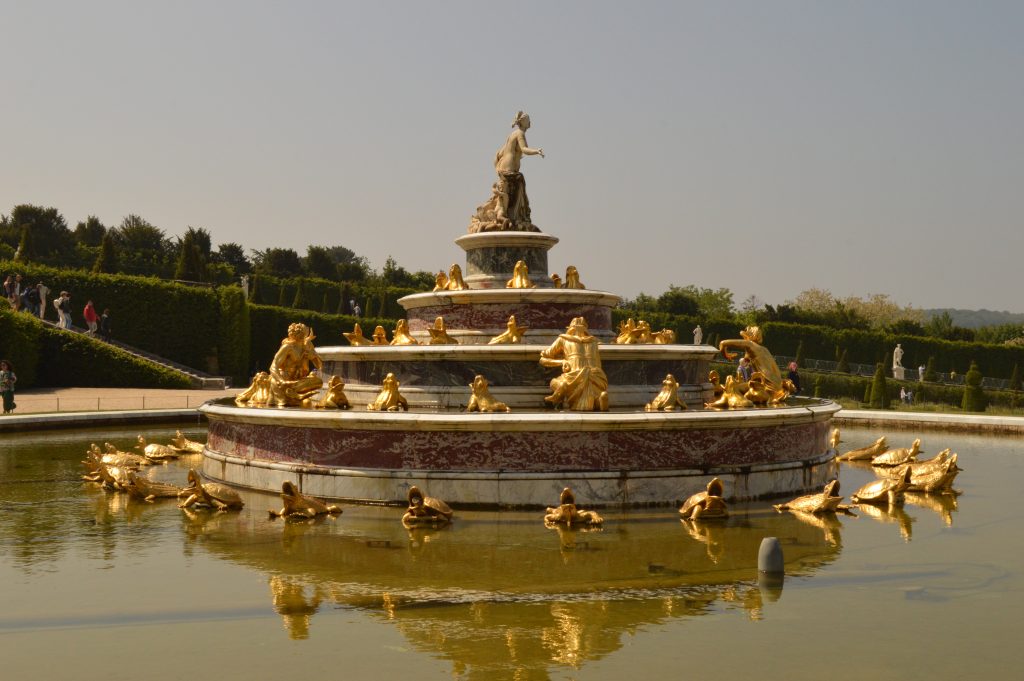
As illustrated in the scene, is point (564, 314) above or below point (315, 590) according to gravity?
above

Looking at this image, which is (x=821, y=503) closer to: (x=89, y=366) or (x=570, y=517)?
(x=570, y=517)

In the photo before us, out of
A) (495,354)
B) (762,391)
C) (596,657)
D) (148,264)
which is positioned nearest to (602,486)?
(495,354)

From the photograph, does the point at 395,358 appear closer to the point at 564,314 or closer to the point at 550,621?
the point at 564,314

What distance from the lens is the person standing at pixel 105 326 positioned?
4475 cm

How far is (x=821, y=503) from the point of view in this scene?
14.6 meters

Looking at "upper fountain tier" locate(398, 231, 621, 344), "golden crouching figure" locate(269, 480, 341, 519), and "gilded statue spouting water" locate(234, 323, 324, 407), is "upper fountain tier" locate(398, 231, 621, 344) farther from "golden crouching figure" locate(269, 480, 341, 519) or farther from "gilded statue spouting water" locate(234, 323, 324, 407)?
"golden crouching figure" locate(269, 480, 341, 519)

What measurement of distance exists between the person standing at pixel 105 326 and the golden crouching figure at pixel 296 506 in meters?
33.4

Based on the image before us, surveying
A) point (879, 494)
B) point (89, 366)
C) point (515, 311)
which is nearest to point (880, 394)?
point (515, 311)

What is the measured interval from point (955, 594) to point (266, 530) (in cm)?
819

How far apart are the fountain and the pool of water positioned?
631 mm

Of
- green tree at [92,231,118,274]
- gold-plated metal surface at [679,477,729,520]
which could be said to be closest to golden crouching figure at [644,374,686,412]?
gold-plated metal surface at [679,477,729,520]

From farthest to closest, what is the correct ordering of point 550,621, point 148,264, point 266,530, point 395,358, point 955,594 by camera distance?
1. point 148,264
2. point 395,358
3. point 266,530
4. point 955,594
5. point 550,621

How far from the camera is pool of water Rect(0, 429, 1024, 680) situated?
26.8ft

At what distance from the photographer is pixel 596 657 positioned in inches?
324
